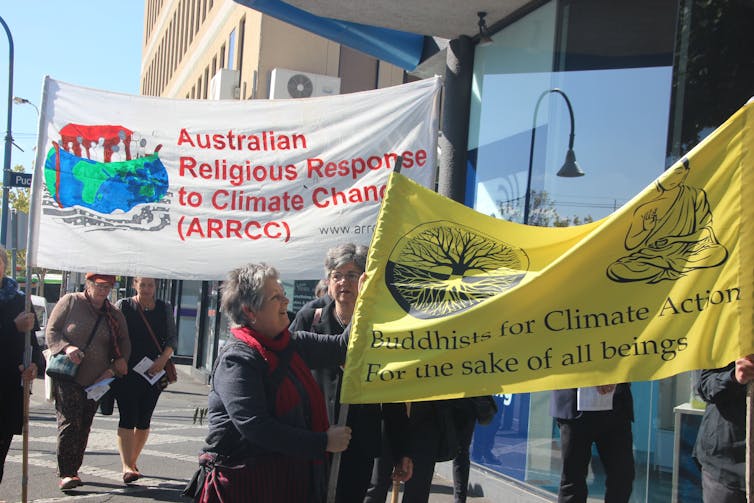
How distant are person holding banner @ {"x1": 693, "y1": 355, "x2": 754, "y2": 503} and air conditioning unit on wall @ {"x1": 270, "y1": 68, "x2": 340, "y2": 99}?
1404 centimetres

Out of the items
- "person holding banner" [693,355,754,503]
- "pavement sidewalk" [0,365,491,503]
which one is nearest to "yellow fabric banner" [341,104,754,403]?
"person holding banner" [693,355,754,503]

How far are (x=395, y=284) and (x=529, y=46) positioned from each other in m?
4.91

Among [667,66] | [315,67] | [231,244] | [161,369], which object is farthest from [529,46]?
[315,67]

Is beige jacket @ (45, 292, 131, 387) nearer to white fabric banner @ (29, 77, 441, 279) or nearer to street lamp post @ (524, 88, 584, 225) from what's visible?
white fabric banner @ (29, 77, 441, 279)

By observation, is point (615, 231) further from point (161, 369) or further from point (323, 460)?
point (161, 369)

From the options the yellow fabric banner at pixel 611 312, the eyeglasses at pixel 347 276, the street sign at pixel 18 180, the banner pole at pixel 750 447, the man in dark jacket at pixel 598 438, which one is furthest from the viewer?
the street sign at pixel 18 180

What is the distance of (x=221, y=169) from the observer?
16.9 ft

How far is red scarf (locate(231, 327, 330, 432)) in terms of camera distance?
3379mm

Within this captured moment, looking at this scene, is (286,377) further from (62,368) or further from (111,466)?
(111,466)

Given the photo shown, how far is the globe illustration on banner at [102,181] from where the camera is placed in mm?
5082

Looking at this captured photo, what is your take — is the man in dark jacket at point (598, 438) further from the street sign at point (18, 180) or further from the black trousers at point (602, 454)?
the street sign at point (18, 180)

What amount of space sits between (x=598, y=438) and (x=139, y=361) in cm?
418

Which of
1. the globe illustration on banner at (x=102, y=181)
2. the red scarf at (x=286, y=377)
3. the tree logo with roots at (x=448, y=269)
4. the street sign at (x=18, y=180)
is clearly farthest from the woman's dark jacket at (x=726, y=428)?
the street sign at (x=18, y=180)

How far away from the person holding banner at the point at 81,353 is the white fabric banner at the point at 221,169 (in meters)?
2.12
